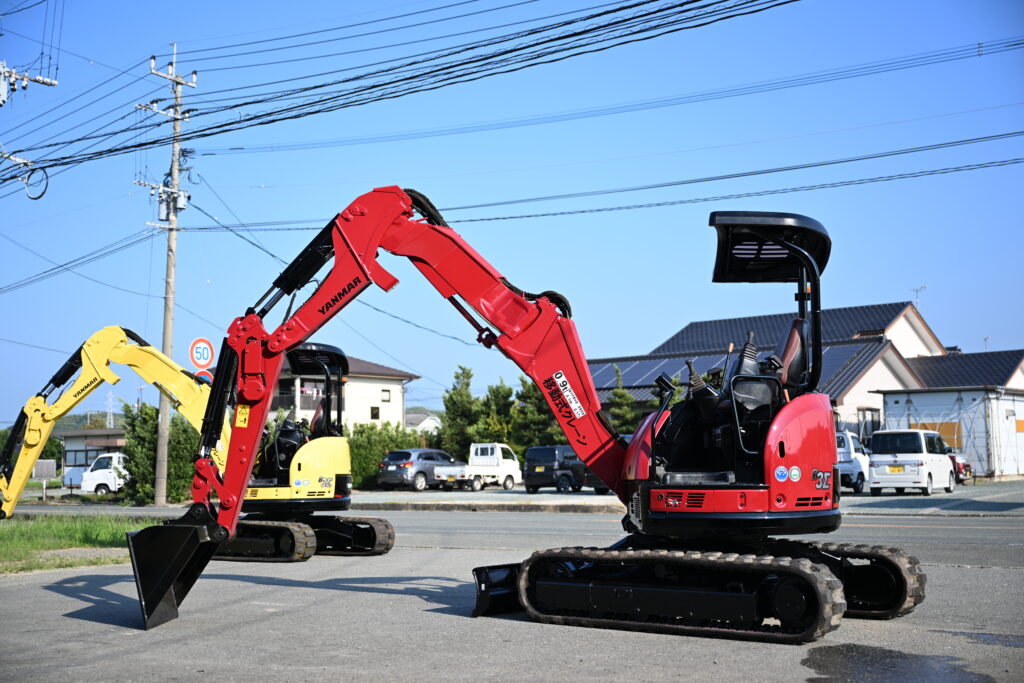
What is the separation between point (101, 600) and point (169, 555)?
7.10ft

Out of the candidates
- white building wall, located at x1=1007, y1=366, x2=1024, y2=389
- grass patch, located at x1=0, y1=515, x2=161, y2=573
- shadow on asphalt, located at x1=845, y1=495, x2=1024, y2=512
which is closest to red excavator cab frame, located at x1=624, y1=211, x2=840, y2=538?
grass patch, located at x1=0, y1=515, x2=161, y2=573

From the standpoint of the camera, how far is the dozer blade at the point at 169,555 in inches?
350

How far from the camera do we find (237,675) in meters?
6.85

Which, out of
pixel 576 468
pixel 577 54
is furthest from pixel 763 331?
pixel 577 54

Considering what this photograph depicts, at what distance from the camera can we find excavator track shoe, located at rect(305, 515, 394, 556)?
1484 centimetres

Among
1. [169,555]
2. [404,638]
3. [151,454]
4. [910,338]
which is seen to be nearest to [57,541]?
[169,555]

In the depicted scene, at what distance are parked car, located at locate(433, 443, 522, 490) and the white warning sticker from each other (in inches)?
1262

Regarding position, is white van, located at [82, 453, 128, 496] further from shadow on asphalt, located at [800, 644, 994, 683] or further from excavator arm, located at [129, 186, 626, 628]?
shadow on asphalt, located at [800, 644, 994, 683]

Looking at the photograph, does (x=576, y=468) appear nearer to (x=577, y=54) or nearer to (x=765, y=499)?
(x=577, y=54)

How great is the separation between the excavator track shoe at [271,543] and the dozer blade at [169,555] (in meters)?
4.55

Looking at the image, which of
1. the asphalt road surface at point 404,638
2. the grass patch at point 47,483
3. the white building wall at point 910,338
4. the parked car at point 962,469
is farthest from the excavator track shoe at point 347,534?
the grass patch at point 47,483

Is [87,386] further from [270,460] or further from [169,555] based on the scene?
[169,555]

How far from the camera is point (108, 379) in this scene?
16.3 m

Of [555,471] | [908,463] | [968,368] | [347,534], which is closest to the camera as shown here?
[347,534]
